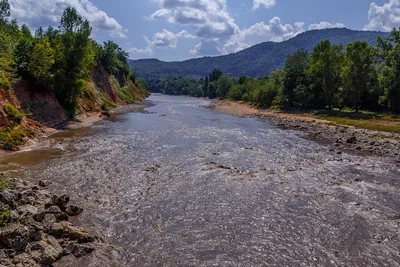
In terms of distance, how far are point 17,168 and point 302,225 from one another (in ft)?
60.9

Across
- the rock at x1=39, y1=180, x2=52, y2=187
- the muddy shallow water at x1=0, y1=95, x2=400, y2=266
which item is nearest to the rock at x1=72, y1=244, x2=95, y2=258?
the muddy shallow water at x1=0, y1=95, x2=400, y2=266

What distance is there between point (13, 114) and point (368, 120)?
54.9 m

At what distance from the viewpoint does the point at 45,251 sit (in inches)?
388

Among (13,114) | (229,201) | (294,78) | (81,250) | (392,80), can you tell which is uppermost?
(294,78)

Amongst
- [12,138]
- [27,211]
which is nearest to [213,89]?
[12,138]

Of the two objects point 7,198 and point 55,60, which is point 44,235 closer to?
point 7,198

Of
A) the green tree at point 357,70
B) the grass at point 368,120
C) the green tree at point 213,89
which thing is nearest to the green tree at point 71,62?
the grass at point 368,120

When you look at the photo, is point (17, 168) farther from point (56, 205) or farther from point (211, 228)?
point (211, 228)

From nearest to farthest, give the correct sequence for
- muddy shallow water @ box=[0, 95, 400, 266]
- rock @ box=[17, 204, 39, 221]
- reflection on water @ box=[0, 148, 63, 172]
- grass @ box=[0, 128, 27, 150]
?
rock @ box=[17, 204, 39, 221]
muddy shallow water @ box=[0, 95, 400, 266]
reflection on water @ box=[0, 148, 63, 172]
grass @ box=[0, 128, 27, 150]

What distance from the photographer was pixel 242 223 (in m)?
14.1

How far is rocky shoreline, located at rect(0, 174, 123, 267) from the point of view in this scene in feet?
31.2

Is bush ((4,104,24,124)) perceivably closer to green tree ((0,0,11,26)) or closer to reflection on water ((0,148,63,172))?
reflection on water ((0,148,63,172))

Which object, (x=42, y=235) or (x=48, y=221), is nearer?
(x=42, y=235)

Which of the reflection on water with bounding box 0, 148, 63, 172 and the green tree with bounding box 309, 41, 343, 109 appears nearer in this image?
the reflection on water with bounding box 0, 148, 63, 172
